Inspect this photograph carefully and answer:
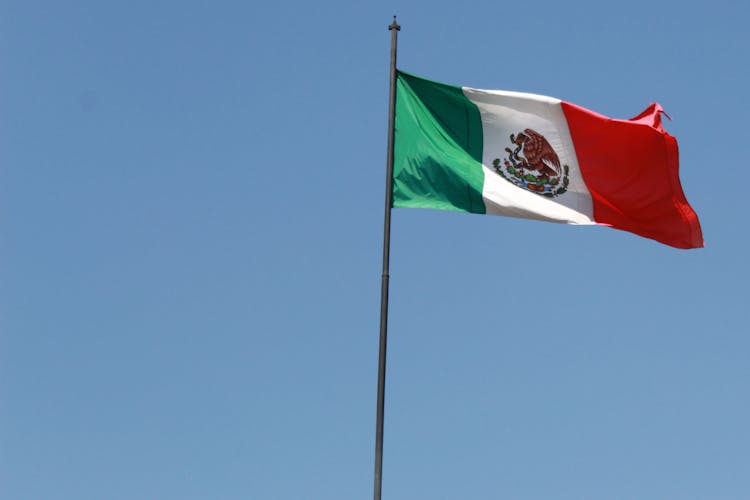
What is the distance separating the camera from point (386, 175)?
924 inches

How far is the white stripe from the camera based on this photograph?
25.5 metres

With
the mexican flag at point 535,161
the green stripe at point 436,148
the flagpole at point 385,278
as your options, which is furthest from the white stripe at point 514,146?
the flagpole at point 385,278

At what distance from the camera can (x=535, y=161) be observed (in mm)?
26547

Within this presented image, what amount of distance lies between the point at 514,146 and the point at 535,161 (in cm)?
53

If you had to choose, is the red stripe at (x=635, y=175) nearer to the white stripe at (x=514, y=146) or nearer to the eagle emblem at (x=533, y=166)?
the white stripe at (x=514, y=146)

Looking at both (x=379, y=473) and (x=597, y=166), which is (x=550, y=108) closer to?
(x=597, y=166)

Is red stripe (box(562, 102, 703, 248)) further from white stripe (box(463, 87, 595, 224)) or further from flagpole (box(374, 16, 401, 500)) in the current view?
flagpole (box(374, 16, 401, 500))

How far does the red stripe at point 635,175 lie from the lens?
1063 inches

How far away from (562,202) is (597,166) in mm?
1352

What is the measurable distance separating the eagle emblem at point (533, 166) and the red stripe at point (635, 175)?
2.08ft

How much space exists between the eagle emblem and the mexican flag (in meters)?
0.02

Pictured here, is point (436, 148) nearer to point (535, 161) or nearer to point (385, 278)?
point (535, 161)

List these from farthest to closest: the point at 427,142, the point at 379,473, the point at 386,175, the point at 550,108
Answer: the point at 550,108, the point at 427,142, the point at 386,175, the point at 379,473

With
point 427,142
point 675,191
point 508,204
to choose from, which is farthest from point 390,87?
point 675,191
